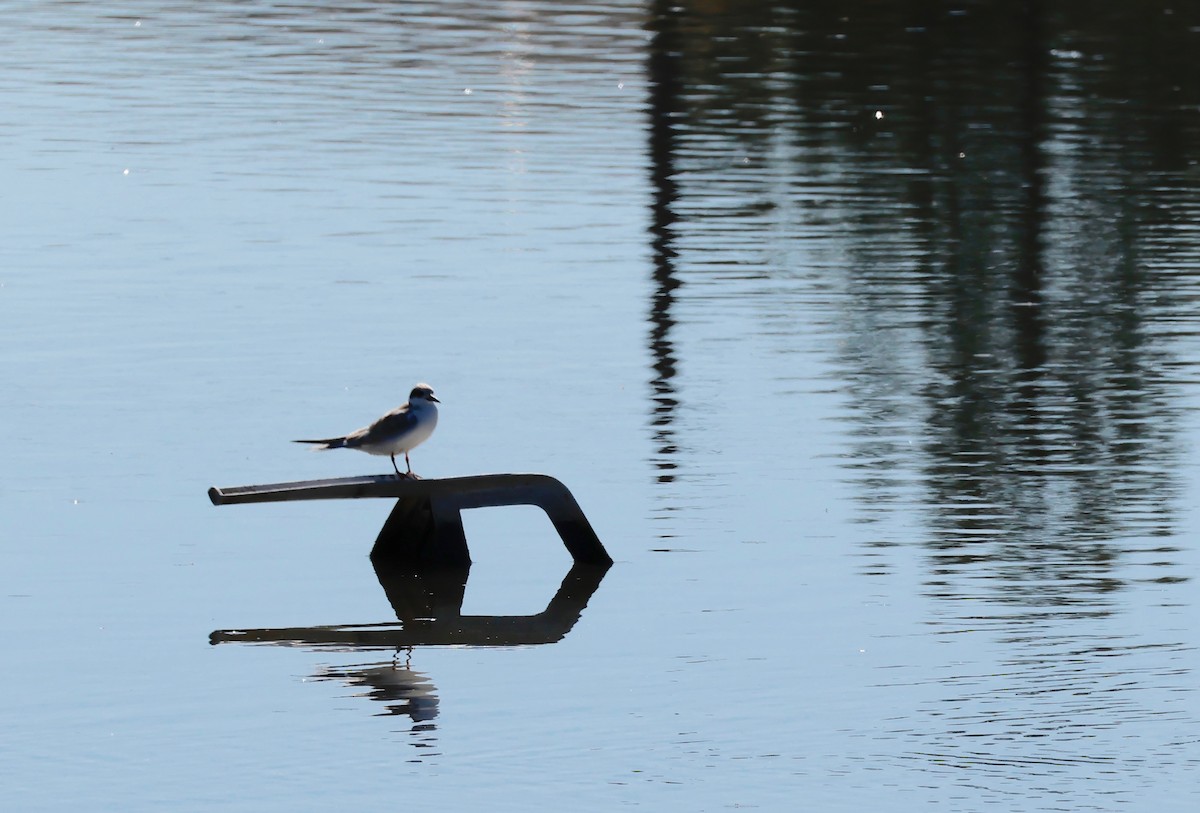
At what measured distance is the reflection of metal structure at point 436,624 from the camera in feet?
34.1

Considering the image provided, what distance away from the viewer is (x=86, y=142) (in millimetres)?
28094

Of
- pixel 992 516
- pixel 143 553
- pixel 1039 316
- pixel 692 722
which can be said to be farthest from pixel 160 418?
pixel 1039 316

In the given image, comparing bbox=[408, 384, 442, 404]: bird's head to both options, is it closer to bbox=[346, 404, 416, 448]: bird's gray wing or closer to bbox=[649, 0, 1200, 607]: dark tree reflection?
bbox=[346, 404, 416, 448]: bird's gray wing

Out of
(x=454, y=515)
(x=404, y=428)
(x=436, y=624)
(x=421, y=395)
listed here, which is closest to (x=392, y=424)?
(x=404, y=428)

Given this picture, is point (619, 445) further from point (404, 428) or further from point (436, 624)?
point (436, 624)

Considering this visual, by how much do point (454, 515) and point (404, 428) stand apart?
1.63ft

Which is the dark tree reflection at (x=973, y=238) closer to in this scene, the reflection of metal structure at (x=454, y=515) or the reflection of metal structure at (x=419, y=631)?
the reflection of metal structure at (x=454, y=515)

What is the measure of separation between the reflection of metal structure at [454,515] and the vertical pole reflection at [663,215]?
5.96 feet

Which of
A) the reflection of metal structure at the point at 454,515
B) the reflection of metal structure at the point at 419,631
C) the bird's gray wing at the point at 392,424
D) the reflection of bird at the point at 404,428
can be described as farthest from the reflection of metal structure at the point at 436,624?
the bird's gray wing at the point at 392,424

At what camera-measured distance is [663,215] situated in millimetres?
23781

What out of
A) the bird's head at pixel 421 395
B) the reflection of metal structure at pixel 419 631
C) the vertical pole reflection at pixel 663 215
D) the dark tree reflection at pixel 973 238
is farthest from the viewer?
the vertical pole reflection at pixel 663 215

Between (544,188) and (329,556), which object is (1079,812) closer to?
(329,556)

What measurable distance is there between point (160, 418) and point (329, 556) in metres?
3.20

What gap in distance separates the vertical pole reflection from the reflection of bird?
2.25 meters
